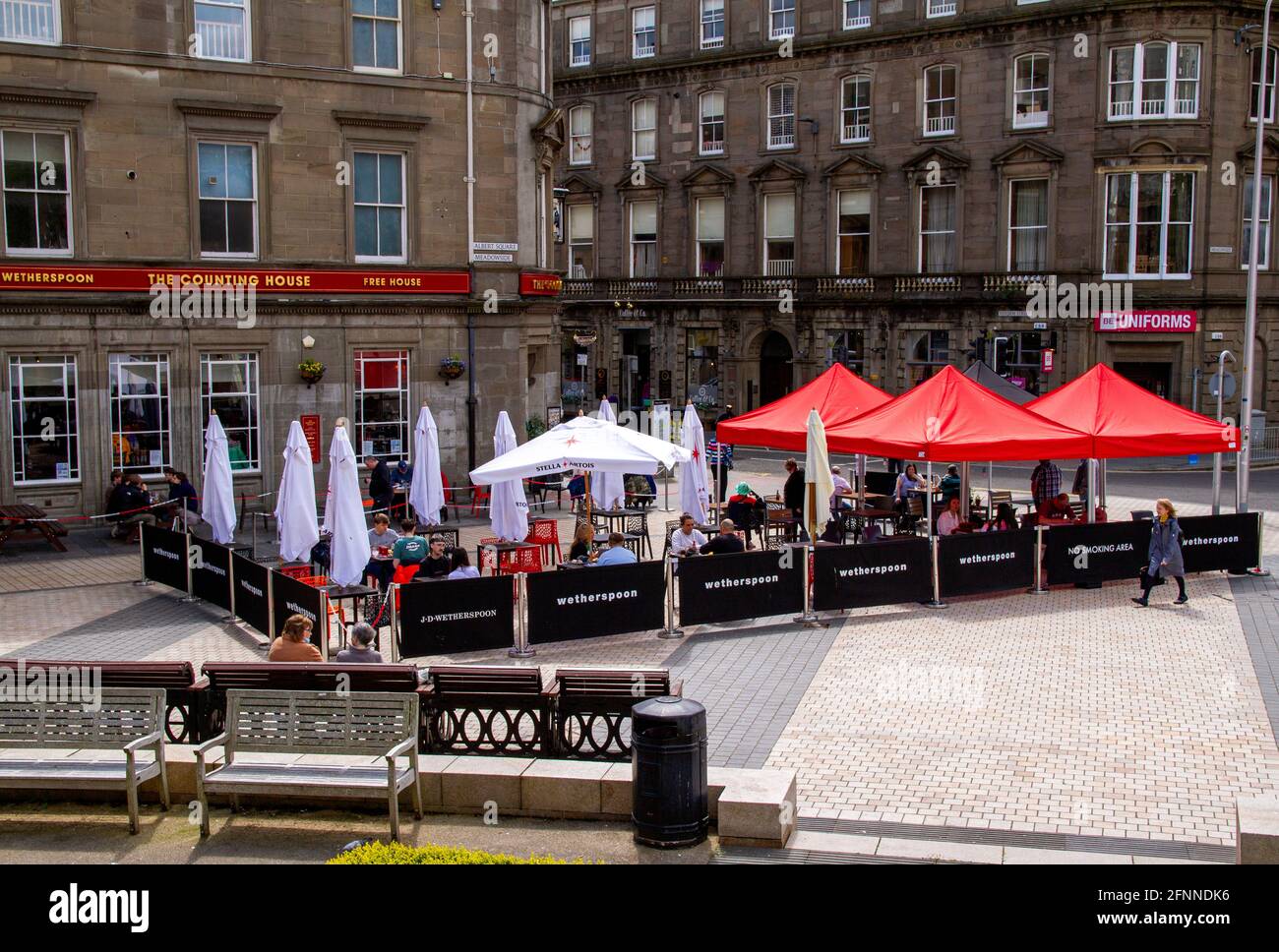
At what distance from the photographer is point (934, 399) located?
2223 centimetres

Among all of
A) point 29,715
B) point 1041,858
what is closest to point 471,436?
point 29,715

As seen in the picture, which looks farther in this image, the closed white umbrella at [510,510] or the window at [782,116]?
the window at [782,116]

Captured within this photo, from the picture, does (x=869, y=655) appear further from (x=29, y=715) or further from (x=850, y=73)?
(x=850, y=73)

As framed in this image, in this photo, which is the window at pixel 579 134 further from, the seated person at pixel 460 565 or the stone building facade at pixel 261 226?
the seated person at pixel 460 565

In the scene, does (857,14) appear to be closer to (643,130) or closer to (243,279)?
(643,130)

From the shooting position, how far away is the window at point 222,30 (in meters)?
28.2

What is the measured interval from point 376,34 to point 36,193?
25.8 ft

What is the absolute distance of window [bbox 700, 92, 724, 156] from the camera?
52.5 metres

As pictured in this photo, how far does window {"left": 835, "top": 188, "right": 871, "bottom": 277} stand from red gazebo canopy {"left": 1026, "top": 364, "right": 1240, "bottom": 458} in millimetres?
26638

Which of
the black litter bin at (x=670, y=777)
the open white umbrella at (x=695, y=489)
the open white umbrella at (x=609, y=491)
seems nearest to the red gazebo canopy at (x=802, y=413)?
the open white umbrella at (x=695, y=489)

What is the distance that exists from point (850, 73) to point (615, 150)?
10545mm

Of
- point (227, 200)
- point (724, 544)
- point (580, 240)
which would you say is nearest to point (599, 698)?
point (724, 544)

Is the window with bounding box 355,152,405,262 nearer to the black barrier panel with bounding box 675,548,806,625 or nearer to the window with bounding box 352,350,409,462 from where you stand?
the window with bounding box 352,350,409,462

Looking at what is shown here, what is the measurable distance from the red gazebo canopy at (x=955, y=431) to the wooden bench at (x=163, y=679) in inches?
478
